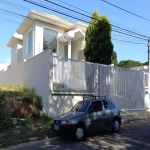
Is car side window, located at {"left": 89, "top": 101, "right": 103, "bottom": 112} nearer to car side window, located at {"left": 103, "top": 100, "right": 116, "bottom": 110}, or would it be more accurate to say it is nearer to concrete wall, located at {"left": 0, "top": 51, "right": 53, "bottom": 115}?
car side window, located at {"left": 103, "top": 100, "right": 116, "bottom": 110}

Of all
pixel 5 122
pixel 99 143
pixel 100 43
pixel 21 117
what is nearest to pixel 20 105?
pixel 21 117

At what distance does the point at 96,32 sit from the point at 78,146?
11.3m

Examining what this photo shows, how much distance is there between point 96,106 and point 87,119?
91cm

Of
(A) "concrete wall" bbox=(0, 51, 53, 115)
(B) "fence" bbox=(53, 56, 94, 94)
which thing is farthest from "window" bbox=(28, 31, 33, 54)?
(B) "fence" bbox=(53, 56, 94, 94)

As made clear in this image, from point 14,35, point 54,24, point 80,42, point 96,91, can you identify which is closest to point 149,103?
point 96,91

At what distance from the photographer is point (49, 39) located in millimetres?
19547

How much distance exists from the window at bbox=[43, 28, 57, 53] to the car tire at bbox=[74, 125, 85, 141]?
12.5 meters

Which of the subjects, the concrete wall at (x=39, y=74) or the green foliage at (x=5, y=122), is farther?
the concrete wall at (x=39, y=74)

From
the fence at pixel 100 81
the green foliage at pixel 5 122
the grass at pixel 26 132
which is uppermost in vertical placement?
the fence at pixel 100 81

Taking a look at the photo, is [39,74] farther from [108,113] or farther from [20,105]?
[108,113]

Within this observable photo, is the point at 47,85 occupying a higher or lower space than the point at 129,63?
lower

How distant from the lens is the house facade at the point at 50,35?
1859 cm

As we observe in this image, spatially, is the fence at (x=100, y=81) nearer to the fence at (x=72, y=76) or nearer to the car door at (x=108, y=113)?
the fence at (x=72, y=76)

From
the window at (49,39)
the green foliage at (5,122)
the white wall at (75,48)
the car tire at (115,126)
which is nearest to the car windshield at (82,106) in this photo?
the car tire at (115,126)
